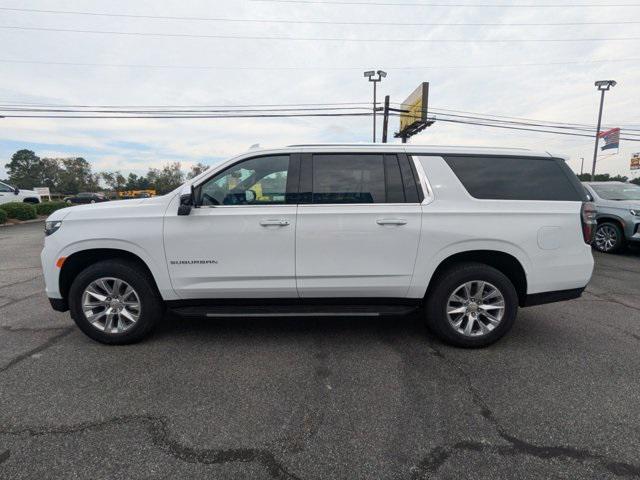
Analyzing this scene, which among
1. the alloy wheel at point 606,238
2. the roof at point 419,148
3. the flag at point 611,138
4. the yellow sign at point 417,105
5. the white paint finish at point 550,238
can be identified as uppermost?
the yellow sign at point 417,105

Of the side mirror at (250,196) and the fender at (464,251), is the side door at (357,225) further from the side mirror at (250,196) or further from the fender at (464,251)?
the side mirror at (250,196)

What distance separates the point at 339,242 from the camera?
3.36 m

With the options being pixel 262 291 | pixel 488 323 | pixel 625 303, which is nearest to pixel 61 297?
pixel 262 291

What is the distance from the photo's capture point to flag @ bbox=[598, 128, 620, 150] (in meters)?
21.5

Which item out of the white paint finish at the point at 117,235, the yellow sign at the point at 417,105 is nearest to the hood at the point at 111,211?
the white paint finish at the point at 117,235

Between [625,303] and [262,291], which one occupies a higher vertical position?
[262,291]

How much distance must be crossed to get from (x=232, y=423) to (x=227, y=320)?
190 centimetres

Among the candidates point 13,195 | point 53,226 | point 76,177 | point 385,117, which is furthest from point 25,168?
point 53,226

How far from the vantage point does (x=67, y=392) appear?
9.23 feet

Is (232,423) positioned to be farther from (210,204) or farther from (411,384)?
(210,204)

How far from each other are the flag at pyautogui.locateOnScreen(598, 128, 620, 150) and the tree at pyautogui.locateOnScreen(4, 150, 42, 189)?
371 ft

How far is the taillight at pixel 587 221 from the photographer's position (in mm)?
3418

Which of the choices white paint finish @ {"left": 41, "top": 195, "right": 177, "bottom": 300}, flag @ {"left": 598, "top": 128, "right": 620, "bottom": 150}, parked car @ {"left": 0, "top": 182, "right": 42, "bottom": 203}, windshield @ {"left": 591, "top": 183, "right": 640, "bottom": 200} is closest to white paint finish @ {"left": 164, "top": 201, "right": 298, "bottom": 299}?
white paint finish @ {"left": 41, "top": 195, "right": 177, "bottom": 300}

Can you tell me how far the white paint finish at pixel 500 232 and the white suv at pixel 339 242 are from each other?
11 millimetres
